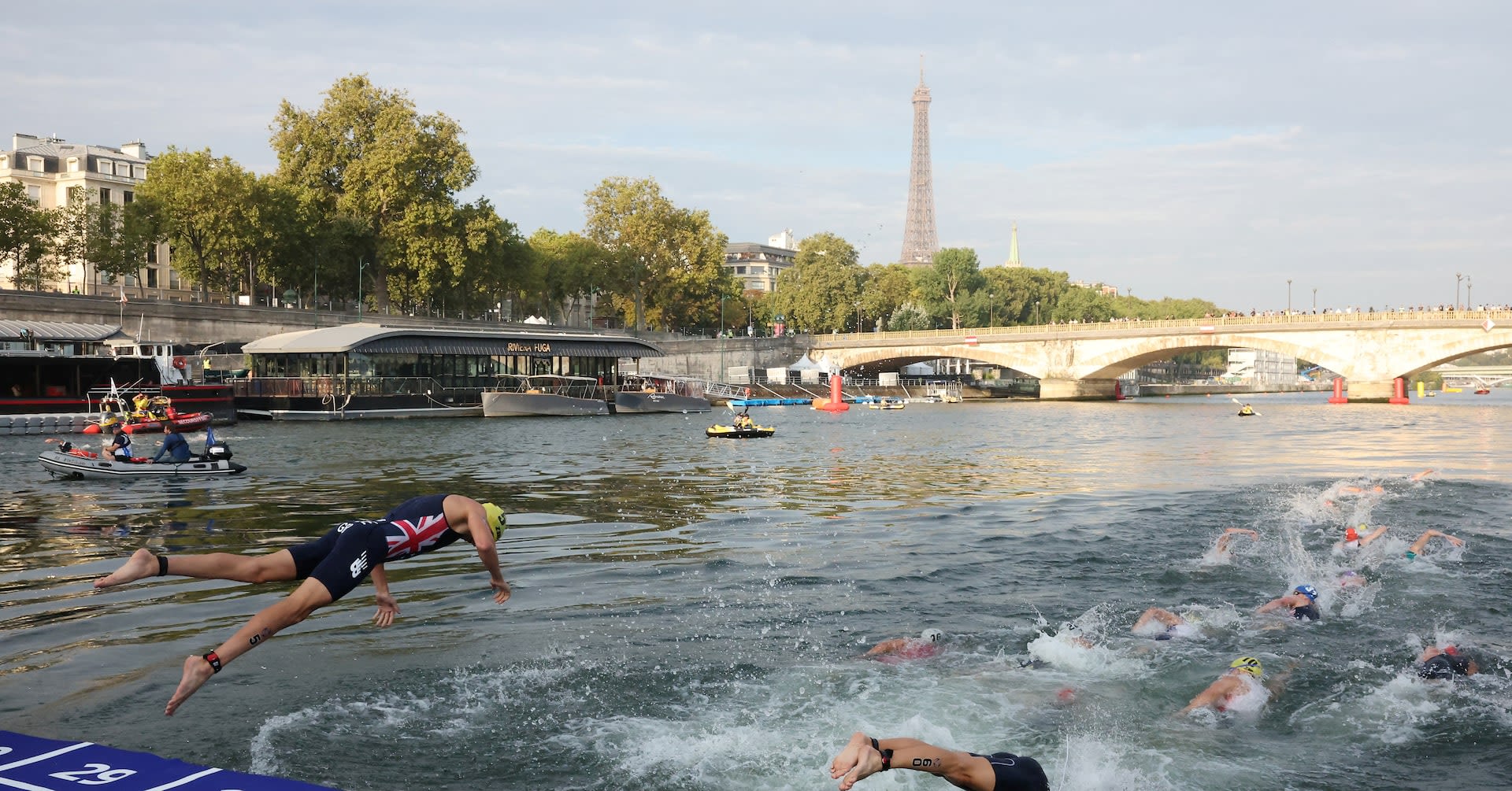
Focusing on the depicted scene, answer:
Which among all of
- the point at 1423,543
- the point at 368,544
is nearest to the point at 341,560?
the point at 368,544

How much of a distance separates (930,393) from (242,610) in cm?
10758

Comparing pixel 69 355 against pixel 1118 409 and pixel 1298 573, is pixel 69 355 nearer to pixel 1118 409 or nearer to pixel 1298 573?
pixel 1298 573

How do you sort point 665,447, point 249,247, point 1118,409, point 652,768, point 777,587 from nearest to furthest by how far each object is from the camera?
point 652,768
point 777,587
point 665,447
point 249,247
point 1118,409

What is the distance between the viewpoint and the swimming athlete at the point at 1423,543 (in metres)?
18.1

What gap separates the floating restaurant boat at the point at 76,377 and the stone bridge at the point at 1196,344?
70.5m

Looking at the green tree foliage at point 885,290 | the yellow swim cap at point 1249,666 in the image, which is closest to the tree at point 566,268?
the green tree foliage at point 885,290

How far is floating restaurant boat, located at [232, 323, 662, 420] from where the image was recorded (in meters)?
63.9

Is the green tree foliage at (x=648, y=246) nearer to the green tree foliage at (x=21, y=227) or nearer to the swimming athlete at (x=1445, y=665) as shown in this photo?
the green tree foliage at (x=21, y=227)

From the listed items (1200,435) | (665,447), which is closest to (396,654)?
(665,447)

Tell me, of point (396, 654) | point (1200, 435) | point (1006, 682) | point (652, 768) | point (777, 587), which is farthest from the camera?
point (1200, 435)

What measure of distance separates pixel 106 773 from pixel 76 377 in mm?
56686

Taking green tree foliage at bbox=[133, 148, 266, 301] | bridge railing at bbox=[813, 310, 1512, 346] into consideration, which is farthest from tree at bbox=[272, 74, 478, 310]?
bridge railing at bbox=[813, 310, 1512, 346]

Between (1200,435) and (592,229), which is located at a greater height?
(592,229)

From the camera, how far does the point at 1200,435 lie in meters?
54.8
